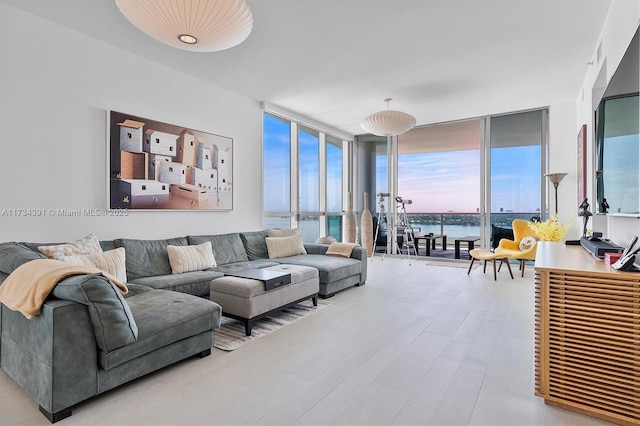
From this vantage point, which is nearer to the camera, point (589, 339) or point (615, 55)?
point (589, 339)

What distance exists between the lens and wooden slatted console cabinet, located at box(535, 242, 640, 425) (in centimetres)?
167

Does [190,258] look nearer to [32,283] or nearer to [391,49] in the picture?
[32,283]

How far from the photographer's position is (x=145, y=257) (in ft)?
11.5

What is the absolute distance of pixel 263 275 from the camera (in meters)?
3.26

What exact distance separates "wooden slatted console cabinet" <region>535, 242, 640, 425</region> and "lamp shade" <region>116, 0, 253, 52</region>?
2.34 metres

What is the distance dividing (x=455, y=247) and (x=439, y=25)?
181 inches

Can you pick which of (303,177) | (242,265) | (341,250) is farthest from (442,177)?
(242,265)

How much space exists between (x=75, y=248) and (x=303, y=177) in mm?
4226

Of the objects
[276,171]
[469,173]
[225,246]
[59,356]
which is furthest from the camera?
[469,173]

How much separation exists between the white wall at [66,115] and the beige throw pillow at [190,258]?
46 centimetres

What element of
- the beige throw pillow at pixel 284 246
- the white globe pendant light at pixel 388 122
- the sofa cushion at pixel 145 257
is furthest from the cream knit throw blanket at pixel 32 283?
the white globe pendant light at pixel 388 122

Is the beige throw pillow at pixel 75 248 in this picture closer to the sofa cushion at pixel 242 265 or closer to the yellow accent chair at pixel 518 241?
the sofa cushion at pixel 242 265

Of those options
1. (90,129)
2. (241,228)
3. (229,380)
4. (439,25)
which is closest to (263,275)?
(229,380)

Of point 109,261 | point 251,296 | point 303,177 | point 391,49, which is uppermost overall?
point 391,49
